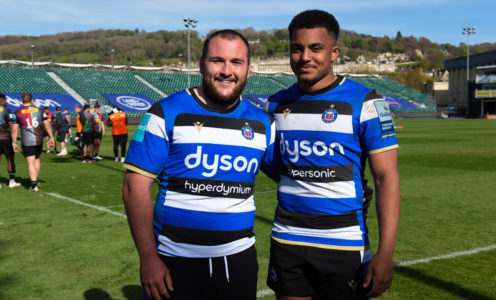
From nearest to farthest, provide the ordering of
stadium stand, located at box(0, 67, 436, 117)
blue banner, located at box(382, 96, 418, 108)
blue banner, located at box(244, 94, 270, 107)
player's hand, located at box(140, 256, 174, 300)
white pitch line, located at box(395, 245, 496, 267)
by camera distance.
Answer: player's hand, located at box(140, 256, 174, 300) → white pitch line, located at box(395, 245, 496, 267) → stadium stand, located at box(0, 67, 436, 117) → blue banner, located at box(244, 94, 270, 107) → blue banner, located at box(382, 96, 418, 108)

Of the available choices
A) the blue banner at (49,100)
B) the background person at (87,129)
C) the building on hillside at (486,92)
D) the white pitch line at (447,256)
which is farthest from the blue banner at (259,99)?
the white pitch line at (447,256)

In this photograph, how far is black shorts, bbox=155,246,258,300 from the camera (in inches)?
94.8

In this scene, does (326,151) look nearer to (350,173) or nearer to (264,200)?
(350,173)

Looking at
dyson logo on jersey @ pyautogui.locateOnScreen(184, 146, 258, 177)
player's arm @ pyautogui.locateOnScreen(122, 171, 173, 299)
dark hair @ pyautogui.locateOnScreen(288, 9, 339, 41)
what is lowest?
player's arm @ pyautogui.locateOnScreen(122, 171, 173, 299)

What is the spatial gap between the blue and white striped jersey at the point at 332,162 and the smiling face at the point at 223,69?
20.6 inches

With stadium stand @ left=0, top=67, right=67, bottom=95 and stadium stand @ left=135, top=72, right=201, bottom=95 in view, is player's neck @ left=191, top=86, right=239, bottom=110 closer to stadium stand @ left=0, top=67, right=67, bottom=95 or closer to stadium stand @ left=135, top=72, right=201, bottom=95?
stadium stand @ left=0, top=67, right=67, bottom=95

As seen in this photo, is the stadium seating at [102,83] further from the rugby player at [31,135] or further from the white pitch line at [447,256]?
the white pitch line at [447,256]

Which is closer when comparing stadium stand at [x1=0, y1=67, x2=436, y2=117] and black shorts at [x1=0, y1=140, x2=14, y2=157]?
black shorts at [x1=0, y1=140, x2=14, y2=157]

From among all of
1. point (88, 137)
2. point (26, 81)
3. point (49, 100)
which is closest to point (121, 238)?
point (88, 137)

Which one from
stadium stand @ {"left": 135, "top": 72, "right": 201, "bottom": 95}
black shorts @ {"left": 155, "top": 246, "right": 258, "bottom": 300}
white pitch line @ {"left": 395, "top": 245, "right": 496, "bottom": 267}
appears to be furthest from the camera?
stadium stand @ {"left": 135, "top": 72, "right": 201, "bottom": 95}

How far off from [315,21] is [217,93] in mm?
778

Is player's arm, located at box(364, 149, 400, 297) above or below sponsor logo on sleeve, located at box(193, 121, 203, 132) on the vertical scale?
below

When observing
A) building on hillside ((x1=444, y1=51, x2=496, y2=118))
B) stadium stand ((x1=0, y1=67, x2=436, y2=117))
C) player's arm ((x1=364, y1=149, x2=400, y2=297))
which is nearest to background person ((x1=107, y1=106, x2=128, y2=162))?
player's arm ((x1=364, y1=149, x2=400, y2=297))

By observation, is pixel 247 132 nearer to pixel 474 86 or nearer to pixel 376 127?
pixel 376 127
